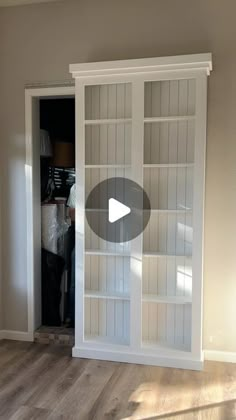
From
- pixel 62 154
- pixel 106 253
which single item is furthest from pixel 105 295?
pixel 62 154

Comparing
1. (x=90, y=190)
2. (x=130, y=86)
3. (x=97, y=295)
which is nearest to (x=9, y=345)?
(x=97, y=295)

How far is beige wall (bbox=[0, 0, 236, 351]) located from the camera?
10.2 feet

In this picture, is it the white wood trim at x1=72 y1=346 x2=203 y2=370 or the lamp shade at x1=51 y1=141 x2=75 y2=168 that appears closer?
the white wood trim at x1=72 y1=346 x2=203 y2=370

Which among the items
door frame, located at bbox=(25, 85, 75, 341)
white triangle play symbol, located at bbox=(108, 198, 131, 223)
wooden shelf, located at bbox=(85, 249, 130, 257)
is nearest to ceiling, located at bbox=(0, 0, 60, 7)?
door frame, located at bbox=(25, 85, 75, 341)

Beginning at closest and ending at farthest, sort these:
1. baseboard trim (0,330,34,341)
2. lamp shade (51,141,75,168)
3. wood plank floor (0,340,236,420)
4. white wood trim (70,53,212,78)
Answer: wood plank floor (0,340,236,420) < white wood trim (70,53,212,78) < baseboard trim (0,330,34,341) < lamp shade (51,141,75,168)

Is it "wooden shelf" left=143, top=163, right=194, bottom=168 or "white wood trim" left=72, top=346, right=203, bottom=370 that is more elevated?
"wooden shelf" left=143, top=163, right=194, bottom=168

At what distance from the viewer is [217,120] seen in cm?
314

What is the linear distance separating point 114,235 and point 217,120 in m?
1.23

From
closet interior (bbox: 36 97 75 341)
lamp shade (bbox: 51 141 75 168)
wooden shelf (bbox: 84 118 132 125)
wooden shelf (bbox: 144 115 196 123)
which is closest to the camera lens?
wooden shelf (bbox: 144 115 196 123)

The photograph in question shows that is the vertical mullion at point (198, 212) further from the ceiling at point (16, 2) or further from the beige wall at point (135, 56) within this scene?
the ceiling at point (16, 2)

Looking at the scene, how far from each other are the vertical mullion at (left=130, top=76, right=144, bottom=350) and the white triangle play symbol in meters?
0.24
